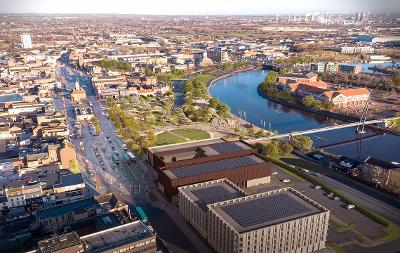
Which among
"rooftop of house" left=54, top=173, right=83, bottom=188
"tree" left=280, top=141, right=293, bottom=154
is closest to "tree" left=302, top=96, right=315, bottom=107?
"tree" left=280, top=141, right=293, bottom=154

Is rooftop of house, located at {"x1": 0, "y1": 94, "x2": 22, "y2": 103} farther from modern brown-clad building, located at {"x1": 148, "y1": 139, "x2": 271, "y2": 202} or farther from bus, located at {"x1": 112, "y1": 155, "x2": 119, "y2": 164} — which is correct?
modern brown-clad building, located at {"x1": 148, "y1": 139, "x2": 271, "y2": 202}

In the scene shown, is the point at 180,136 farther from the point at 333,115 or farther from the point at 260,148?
the point at 333,115

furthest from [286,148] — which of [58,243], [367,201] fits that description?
[58,243]

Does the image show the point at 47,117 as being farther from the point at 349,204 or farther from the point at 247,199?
the point at 349,204

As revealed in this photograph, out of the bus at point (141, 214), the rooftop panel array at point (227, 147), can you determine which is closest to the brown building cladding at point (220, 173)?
the rooftop panel array at point (227, 147)

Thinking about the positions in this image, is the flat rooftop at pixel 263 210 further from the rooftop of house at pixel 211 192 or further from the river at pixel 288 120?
the river at pixel 288 120

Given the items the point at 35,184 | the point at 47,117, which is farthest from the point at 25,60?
the point at 35,184

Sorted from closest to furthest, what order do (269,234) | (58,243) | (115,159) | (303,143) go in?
(58,243) < (269,234) < (115,159) < (303,143)
